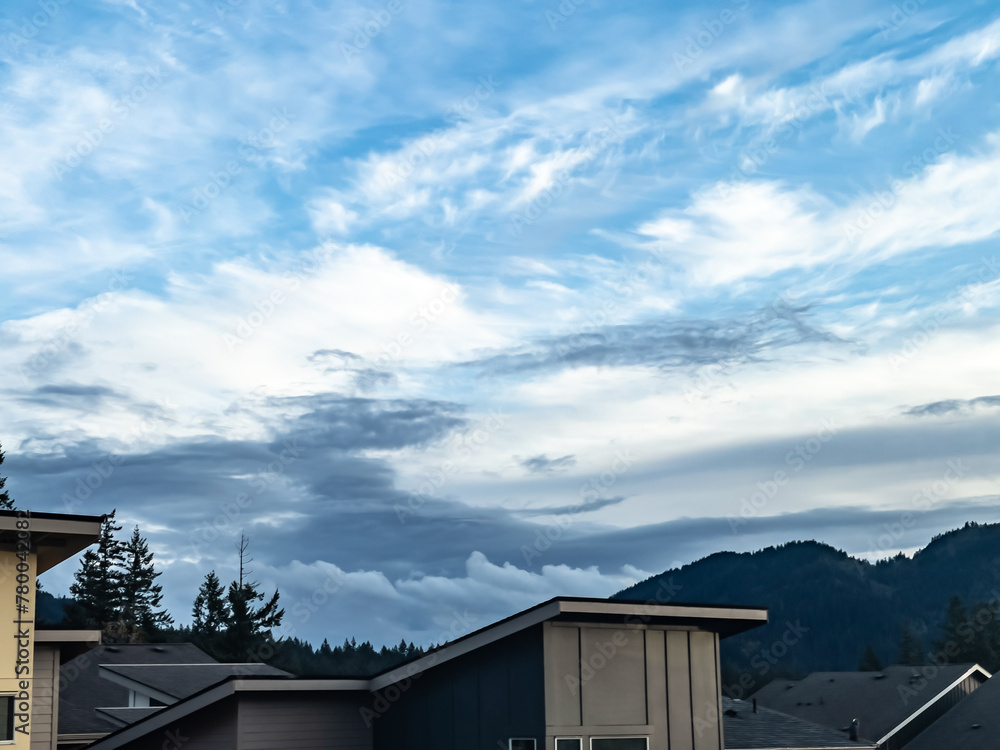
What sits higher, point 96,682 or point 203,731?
point 96,682

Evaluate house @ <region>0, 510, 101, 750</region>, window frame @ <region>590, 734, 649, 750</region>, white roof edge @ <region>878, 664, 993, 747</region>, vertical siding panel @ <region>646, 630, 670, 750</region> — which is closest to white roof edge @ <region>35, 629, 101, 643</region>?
house @ <region>0, 510, 101, 750</region>

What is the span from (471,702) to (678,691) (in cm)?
349

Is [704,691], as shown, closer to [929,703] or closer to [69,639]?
[69,639]

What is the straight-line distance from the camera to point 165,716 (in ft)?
60.6

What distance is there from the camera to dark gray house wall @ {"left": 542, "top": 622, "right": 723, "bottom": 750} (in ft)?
55.0

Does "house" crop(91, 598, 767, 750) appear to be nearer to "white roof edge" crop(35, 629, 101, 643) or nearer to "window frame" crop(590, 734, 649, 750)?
"window frame" crop(590, 734, 649, 750)

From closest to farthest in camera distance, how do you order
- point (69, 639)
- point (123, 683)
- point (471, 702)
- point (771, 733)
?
point (69, 639)
point (471, 702)
point (771, 733)
point (123, 683)

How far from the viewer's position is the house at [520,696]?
1681cm

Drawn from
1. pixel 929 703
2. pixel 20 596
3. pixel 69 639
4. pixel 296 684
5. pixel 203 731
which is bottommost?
pixel 929 703

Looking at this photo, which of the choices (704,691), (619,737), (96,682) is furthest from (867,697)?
(619,737)

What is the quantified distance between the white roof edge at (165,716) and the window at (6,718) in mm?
3883

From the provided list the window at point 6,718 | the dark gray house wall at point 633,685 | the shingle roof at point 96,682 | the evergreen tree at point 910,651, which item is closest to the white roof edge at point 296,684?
the window at point 6,718

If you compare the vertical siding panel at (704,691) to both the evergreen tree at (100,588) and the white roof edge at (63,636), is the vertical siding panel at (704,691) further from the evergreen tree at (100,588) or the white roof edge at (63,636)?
the evergreen tree at (100,588)

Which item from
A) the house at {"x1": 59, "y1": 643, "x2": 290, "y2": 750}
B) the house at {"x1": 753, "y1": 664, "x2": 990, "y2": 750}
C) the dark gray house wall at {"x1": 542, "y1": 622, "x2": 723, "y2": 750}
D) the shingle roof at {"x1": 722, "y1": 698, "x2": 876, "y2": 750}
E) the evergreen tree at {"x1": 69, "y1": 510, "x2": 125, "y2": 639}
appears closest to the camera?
the dark gray house wall at {"x1": 542, "y1": 622, "x2": 723, "y2": 750}
